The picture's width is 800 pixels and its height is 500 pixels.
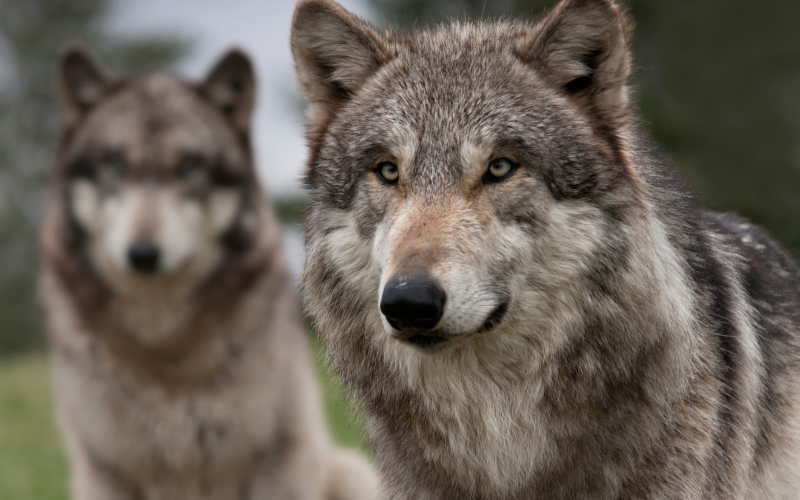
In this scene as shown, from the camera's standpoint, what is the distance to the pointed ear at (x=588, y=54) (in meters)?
3.12

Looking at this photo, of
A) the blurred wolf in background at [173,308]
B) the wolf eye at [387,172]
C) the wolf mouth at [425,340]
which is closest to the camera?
the wolf mouth at [425,340]

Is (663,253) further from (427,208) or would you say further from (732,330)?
(427,208)

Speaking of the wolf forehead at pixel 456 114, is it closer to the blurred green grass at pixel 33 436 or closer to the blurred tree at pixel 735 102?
the blurred green grass at pixel 33 436

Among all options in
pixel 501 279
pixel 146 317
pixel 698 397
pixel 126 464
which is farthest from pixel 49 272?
pixel 698 397

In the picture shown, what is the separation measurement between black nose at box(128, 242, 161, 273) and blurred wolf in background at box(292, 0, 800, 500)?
281 cm

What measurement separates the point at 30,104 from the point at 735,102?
22.4 m

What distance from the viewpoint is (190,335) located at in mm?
6312

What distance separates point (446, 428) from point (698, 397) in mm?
1011

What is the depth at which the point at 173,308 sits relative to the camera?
6.36 m

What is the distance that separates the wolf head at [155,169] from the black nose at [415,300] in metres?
3.65

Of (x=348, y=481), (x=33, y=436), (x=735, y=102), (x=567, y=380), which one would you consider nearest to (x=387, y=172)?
(x=567, y=380)

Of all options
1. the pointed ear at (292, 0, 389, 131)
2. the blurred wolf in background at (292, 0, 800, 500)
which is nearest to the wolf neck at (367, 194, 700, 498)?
the blurred wolf in background at (292, 0, 800, 500)

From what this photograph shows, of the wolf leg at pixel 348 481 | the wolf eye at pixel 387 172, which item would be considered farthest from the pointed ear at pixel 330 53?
the wolf leg at pixel 348 481

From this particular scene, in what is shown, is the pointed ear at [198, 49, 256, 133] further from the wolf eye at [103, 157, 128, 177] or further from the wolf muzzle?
the wolf muzzle
